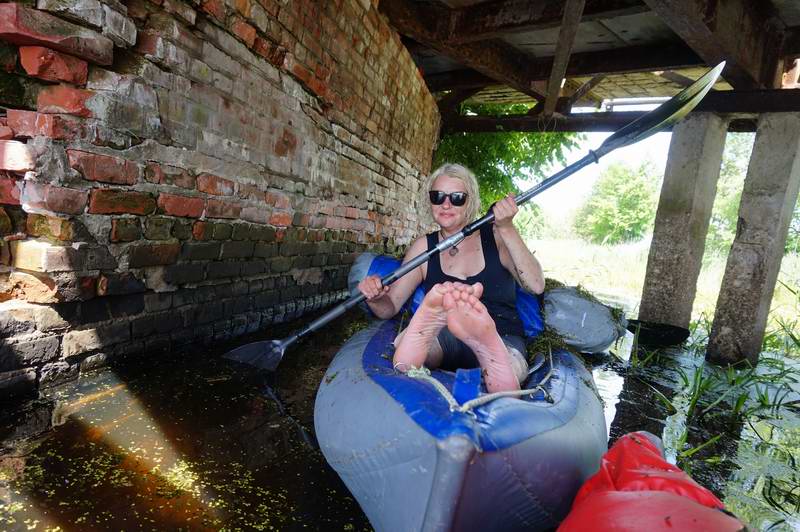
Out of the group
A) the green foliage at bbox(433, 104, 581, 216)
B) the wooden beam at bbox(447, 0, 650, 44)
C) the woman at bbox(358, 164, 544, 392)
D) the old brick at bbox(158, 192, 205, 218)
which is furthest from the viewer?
the green foliage at bbox(433, 104, 581, 216)

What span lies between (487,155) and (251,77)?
5.19 meters

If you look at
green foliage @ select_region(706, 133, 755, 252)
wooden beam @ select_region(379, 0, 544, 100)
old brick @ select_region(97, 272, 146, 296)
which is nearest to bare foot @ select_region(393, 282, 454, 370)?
old brick @ select_region(97, 272, 146, 296)

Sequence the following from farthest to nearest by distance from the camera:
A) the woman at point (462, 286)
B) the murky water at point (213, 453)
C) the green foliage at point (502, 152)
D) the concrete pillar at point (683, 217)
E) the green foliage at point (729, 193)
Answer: the green foliage at point (729, 193)
the green foliage at point (502, 152)
the concrete pillar at point (683, 217)
the woman at point (462, 286)
the murky water at point (213, 453)

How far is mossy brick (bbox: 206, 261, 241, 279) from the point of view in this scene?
2631mm

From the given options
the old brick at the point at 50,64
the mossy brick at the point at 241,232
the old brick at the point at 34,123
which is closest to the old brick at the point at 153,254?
the mossy brick at the point at 241,232

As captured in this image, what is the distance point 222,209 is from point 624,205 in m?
33.4

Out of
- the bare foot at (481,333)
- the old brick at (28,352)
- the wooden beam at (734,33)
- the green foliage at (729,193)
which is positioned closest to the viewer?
the bare foot at (481,333)

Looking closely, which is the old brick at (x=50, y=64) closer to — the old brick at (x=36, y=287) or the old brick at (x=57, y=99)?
the old brick at (x=57, y=99)

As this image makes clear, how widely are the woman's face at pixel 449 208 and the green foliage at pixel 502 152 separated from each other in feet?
15.6

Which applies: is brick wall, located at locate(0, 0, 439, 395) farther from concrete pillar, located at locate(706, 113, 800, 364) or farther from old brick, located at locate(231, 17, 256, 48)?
concrete pillar, located at locate(706, 113, 800, 364)

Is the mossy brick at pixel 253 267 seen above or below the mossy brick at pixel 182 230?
below

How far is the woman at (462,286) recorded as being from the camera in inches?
62.3

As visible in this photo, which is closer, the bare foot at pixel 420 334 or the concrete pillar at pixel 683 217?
the bare foot at pixel 420 334

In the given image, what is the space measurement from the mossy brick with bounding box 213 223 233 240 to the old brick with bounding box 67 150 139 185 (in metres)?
0.59
